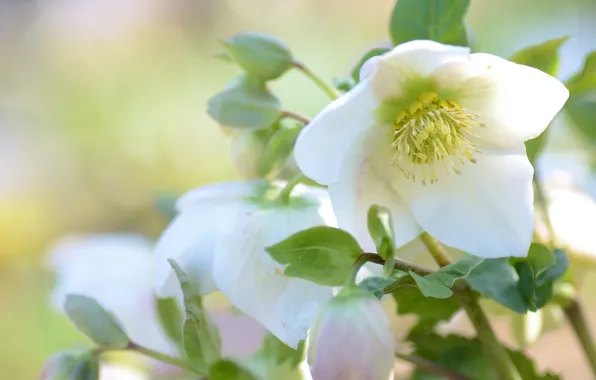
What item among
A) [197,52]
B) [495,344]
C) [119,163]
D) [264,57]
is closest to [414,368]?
[495,344]

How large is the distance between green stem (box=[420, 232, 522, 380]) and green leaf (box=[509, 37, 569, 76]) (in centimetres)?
12

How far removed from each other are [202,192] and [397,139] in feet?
0.37

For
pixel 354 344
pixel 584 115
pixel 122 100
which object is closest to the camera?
pixel 354 344

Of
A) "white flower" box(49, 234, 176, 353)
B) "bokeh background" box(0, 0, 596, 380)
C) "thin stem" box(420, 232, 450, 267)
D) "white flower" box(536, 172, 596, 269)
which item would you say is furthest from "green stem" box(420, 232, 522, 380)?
"bokeh background" box(0, 0, 596, 380)

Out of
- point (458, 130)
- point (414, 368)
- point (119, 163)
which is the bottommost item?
point (119, 163)

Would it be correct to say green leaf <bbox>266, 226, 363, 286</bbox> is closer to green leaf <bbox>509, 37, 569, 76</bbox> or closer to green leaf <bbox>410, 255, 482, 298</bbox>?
green leaf <bbox>410, 255, 482, 298</bbox>

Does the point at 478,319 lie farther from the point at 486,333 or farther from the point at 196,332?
the point at 196,332

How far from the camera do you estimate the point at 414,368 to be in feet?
1.66

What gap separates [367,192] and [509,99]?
0.09m

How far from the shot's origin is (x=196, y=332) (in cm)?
39

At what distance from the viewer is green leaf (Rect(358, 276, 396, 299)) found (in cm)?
33

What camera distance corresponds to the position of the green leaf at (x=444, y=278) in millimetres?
319

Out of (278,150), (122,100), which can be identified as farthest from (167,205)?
(122,100)

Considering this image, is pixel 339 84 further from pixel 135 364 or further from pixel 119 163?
pixel 119 163
